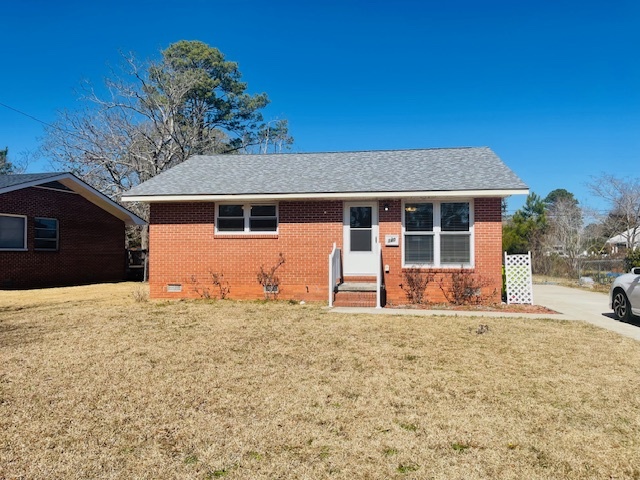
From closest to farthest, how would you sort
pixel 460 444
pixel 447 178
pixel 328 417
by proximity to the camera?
1. pixel 460 444
2. pixel 328 417
3. pixel 447 178

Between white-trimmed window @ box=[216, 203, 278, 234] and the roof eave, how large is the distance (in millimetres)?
412

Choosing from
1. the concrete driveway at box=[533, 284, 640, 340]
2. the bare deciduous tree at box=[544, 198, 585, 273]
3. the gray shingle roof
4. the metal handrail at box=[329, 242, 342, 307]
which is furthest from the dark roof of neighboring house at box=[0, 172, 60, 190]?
the bare deciduous tree at box=[544, 198, 585, 273]

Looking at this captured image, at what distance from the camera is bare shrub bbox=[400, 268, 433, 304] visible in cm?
1144

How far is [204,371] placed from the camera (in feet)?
17.5

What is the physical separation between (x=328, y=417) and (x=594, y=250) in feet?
94.7

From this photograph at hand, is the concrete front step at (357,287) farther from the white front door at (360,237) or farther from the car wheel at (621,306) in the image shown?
the car wheel at (621,306)

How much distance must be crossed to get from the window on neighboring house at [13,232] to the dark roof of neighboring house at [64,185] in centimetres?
121

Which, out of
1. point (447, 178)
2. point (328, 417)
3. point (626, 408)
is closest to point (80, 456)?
point (328, 417)

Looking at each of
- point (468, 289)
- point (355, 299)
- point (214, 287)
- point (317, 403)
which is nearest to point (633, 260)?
point (468, 289)

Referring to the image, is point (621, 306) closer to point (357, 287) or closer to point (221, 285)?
point (357, 287)

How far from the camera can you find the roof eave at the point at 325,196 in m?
10.9

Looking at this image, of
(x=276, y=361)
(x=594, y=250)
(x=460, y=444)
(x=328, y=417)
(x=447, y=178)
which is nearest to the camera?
(x=460, y=444)

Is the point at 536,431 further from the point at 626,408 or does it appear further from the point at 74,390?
the point at 74,390

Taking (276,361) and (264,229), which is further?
(264,229)
